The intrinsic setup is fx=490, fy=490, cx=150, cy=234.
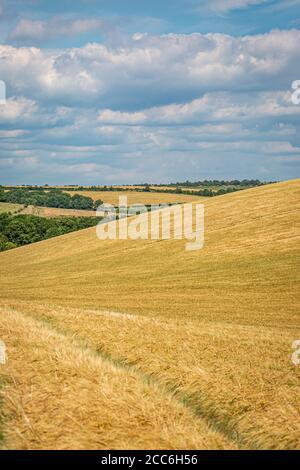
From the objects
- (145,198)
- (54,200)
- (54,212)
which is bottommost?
(54,212)

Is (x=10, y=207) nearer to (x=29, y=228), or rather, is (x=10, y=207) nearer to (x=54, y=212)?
(x=54, y=212)

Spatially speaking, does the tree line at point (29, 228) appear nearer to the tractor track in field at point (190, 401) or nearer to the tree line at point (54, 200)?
the tree line at point (54, 200)

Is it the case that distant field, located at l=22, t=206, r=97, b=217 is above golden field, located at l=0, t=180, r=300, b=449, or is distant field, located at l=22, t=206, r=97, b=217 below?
above

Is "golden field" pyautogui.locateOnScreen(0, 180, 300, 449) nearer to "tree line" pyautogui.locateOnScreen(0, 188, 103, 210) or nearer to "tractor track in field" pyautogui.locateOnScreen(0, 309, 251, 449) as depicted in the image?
"tractor track in field" pyautogui.locateOnScreen(0, 309, 251, 449)

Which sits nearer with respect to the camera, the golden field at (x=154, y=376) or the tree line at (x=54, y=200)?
the golden field at (x=154, y=376)

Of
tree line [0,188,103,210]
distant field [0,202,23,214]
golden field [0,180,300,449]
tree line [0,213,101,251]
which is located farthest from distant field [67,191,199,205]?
golden field [0,180,300,449]

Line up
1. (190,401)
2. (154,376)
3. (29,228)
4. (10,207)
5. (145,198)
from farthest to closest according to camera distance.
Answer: (145,198) → (10,207) → (29,228) → (154,376) → (190,401)

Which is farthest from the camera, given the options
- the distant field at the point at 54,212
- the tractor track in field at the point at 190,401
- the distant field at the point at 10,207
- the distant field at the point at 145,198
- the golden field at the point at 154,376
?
the distant field at the point at 145,198

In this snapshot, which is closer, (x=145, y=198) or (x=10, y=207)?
(x=10, y=207)

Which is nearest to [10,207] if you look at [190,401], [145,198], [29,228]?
[29,228]

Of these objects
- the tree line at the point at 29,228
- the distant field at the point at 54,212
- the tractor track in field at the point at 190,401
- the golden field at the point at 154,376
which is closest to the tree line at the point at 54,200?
the distant field at the point at 54,212

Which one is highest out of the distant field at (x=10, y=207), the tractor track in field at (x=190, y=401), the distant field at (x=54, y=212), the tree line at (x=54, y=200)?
the tree line at (x=54, y=200)
